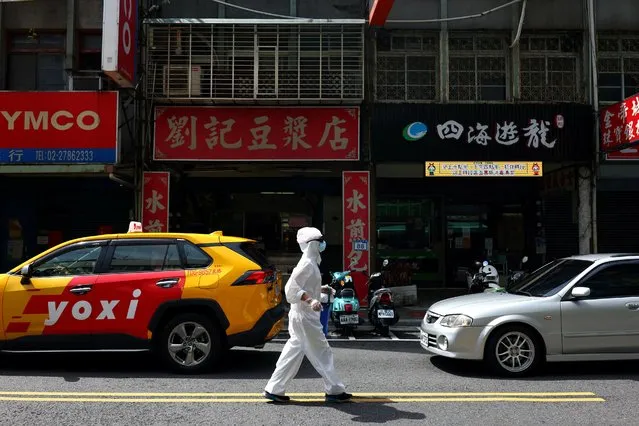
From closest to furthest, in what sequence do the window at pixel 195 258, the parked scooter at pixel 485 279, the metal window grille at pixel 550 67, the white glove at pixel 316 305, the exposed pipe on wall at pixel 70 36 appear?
the white glove at pixel 316 305 → the window at pixel 195 258 → the parked scooter at pixel 485 279 → the exposed pipe on wall at pixel 70 36 → the metal window grille at pixel 550 67

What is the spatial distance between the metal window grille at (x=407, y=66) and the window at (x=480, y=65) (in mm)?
462

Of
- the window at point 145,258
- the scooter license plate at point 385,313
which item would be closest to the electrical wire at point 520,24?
the scooter license plate at point 385,313

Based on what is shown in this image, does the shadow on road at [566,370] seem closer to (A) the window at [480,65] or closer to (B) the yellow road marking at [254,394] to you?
(B) the yellow road marking at [254,394]

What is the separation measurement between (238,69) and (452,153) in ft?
17.2

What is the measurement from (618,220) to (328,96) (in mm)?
8326

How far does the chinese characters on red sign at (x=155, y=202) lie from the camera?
1286 centimetres

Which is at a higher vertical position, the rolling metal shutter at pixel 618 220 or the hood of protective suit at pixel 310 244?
the rolling metal shutter at pixel 618 220

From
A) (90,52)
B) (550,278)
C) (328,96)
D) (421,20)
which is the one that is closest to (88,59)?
(90,52)

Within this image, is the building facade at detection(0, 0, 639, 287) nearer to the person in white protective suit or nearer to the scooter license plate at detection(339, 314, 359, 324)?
the scooter license plate at detection(339, 314, 359, 324)

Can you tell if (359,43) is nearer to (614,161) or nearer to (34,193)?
(614,161)

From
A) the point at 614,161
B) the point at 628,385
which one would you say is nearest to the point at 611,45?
the point at 614,161

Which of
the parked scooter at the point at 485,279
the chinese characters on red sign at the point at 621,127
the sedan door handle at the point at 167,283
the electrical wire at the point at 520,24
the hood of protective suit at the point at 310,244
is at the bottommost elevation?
the parked scooter at the point at 485,279

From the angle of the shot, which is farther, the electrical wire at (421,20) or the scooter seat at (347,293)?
the electrical wire at (421,20)

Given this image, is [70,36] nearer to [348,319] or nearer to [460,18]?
[460,18]
